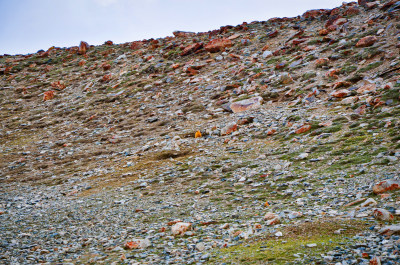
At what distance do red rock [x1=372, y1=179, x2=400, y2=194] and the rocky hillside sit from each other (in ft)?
0.12

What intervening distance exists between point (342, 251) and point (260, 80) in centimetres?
1760

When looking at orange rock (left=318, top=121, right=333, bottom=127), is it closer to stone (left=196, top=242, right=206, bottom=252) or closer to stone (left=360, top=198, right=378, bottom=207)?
stone (left=360, top=198, right=378, bottom=207)

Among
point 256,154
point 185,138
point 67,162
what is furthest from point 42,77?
→ point 256,154

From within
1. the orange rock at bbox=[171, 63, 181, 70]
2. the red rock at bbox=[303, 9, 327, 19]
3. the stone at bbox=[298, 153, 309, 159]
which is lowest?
the stone at bbox=[298, 153, 309, 159]

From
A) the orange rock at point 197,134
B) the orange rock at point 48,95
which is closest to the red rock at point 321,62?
the orange rock at point 197,134

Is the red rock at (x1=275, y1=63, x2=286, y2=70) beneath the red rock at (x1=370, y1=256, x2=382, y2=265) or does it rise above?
above

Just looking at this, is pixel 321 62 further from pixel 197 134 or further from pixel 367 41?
pixel 197 134

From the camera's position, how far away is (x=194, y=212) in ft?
32.1

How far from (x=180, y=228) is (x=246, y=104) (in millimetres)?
12245

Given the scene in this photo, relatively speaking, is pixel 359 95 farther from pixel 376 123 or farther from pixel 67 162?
pixel 67 162

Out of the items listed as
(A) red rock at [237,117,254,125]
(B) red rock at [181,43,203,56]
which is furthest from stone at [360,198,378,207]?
(B) red rock at [181,43,203,56]

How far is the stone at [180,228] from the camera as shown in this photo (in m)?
8.28

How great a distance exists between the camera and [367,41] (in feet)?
67.3

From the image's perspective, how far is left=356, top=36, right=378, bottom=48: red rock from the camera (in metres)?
20.3
